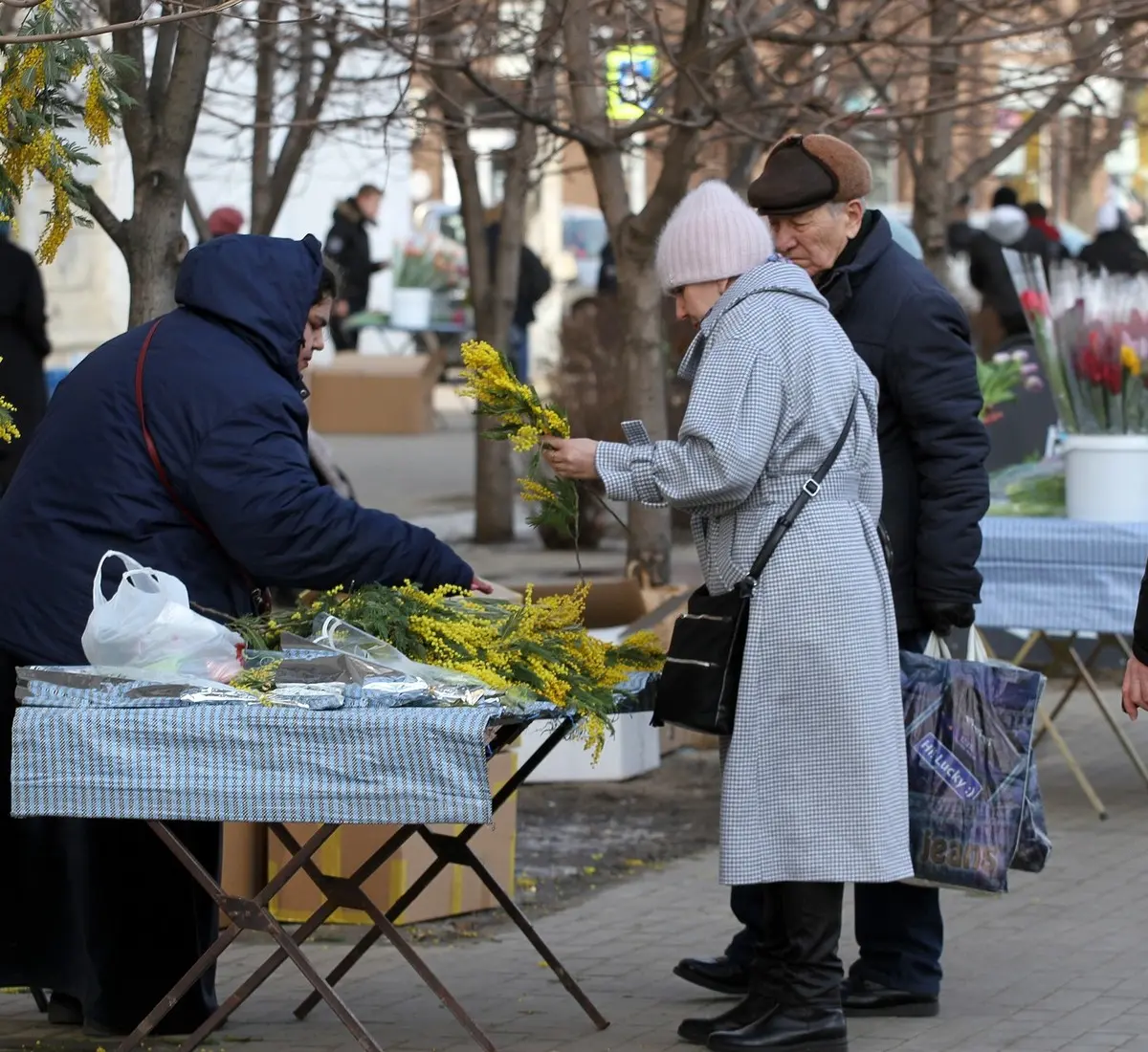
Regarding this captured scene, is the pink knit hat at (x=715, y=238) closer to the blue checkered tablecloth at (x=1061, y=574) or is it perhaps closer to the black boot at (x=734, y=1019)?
the black boot at (x=734, y=1019)

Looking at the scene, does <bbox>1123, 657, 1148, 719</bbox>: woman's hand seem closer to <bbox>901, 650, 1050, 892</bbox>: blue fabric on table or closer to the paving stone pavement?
<bbox>901, 650, 1050, 892</bbox>: blue fabric on table

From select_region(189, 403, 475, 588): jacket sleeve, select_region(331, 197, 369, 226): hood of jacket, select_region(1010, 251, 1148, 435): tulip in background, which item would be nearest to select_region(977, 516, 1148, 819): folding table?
select_region(1010, 251, 1148, 435): tulip in background

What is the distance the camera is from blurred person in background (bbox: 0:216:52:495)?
916 cm

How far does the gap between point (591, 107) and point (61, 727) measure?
191 inches

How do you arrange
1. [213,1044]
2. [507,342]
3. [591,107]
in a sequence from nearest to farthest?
[213,1044] → [591,107] → [507,342]

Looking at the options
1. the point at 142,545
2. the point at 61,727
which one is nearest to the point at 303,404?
the point at 142,545

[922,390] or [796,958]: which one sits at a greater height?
[922,390]

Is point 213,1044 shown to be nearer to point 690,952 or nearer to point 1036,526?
point 690,952

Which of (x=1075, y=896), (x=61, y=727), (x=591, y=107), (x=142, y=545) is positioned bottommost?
(x=1075, y=896)

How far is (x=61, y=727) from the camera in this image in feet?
12.7

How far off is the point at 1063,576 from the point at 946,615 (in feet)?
7.89

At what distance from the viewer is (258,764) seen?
385 centimetres

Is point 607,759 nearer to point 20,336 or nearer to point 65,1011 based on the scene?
point 65,1011

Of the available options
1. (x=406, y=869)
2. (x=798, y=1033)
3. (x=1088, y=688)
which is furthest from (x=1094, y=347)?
(x=798, y=1033)
